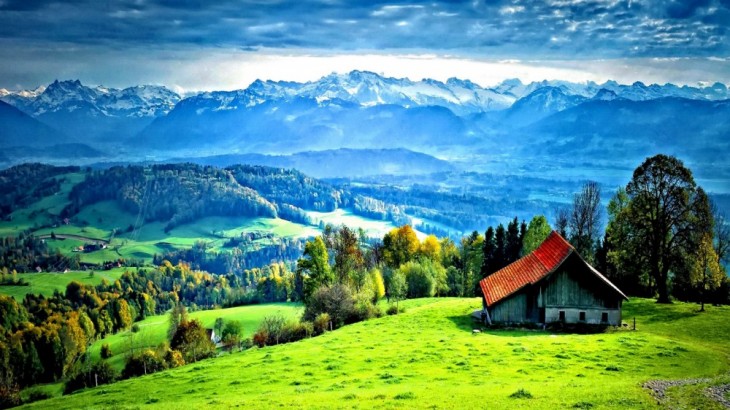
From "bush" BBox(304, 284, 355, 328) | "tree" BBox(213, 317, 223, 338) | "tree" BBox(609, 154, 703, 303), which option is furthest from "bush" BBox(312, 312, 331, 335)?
"tree" BBox(213, 317, 223, 338)

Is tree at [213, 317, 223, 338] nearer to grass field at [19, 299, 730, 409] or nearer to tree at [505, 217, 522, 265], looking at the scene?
tree at [505, 217, 522, 265]

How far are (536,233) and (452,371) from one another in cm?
5437

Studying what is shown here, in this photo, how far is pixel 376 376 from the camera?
31.8m

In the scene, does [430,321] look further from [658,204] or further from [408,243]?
[408,243]

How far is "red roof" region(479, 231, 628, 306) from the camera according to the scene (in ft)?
162

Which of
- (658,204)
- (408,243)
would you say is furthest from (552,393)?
(408,243)

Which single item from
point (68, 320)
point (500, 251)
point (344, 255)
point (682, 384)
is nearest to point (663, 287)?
point (682, 384)

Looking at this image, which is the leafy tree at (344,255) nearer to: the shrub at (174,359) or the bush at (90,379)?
the shrub at (174,359)

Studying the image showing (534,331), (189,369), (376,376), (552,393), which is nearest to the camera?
(552,393)

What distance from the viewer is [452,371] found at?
32.0m

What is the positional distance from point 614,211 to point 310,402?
5877 centimetres

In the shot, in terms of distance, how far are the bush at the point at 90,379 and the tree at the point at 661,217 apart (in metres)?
60.6

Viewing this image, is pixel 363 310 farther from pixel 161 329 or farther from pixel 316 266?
pixel 161 329

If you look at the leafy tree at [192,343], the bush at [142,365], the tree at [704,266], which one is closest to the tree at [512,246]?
the tree at [704,266]
